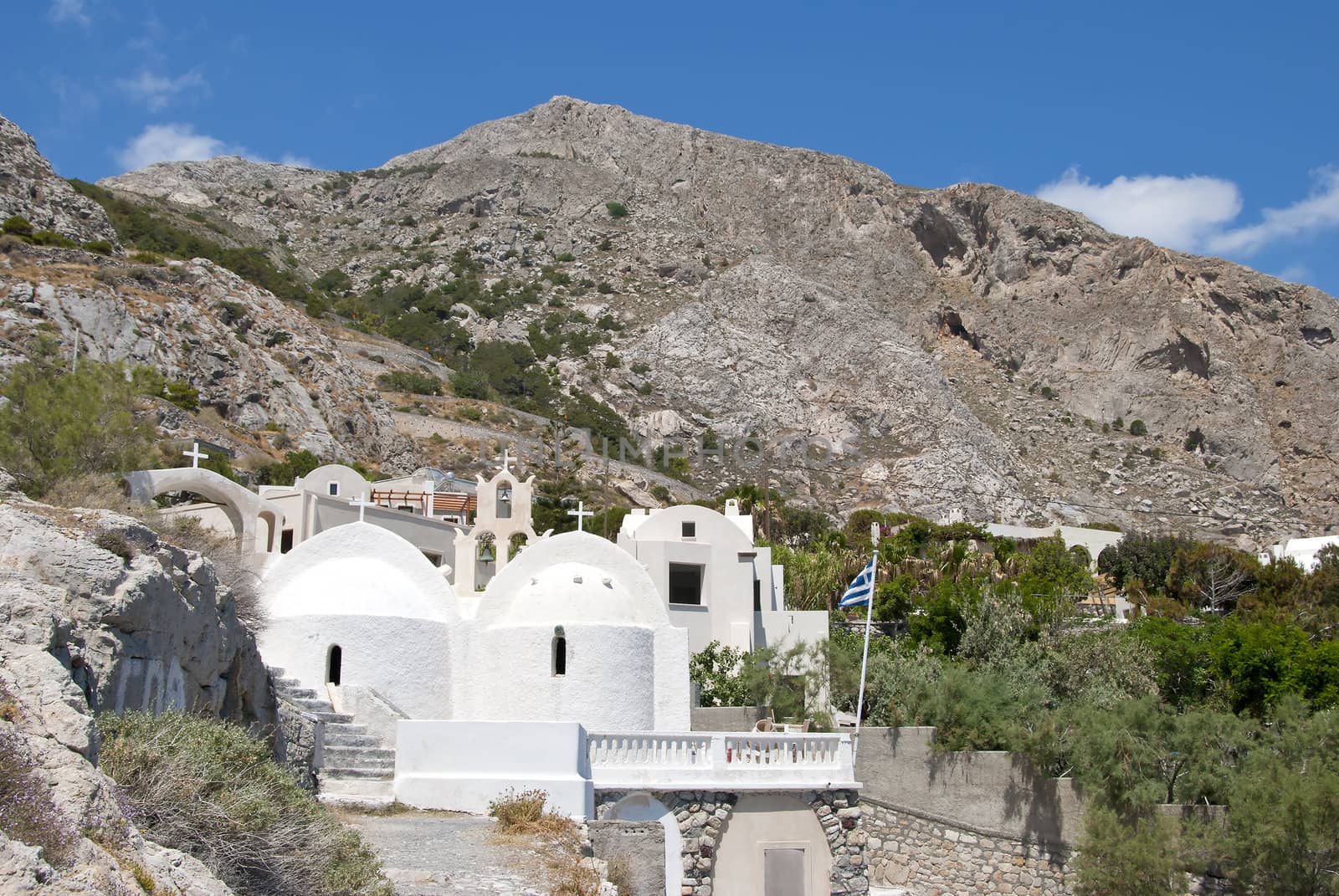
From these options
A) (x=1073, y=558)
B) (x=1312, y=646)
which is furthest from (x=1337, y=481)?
(x=1312, y=646)

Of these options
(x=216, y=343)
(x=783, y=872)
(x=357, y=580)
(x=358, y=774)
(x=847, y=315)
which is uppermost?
(x=847, y=315)

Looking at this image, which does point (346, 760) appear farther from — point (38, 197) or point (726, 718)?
point (38, 197)

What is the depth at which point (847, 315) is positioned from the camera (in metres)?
102

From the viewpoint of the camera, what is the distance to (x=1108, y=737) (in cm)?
2319

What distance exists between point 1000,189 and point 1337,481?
38.7m

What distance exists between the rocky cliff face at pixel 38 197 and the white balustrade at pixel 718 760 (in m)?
Answer: 57.3

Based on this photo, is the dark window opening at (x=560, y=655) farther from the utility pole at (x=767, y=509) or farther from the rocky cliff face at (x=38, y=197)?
the rocky cliff face at (x=38, y=197)

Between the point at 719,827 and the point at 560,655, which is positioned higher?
the point at 560,655

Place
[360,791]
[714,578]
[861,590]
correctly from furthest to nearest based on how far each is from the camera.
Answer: [714,578] → [861,590] → [360,791]

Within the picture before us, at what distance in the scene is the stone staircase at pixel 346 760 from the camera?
17.2m

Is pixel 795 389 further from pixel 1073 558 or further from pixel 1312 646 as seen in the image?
pixel 1312 646

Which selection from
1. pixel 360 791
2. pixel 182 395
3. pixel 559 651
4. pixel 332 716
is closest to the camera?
pixel 360 791

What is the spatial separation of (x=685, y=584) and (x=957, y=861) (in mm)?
10369

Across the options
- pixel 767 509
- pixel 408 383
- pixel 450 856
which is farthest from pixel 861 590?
pixel 408 383
